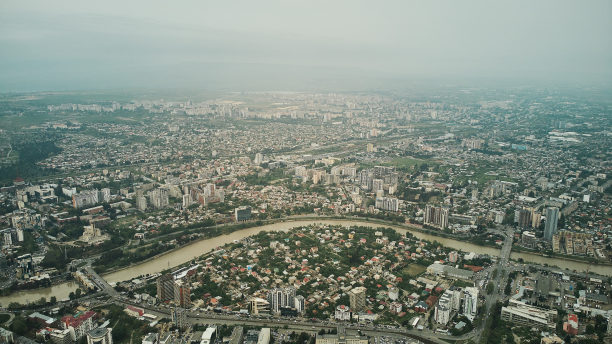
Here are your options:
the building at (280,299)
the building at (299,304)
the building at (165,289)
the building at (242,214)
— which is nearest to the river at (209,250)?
the building at (242,214)

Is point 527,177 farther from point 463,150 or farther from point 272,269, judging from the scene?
point 272,269

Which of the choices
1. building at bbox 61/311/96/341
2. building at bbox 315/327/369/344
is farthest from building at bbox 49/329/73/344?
building at bbox 315/327/369/344

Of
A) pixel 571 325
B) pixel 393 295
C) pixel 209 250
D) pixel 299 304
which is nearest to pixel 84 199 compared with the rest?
pixel 209 250

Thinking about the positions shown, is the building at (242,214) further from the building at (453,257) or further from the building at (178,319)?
the building at (453,257)

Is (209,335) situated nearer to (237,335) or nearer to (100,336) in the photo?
(237,335)

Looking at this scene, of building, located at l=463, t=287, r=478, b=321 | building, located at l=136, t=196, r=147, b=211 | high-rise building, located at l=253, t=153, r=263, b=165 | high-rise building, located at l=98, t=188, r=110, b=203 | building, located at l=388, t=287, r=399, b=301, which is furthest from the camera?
high-rise building, located at l=253, t=153, r=263, b=165

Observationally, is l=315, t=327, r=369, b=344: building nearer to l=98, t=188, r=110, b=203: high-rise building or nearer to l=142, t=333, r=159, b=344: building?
l=142, t=333, r=159, b=344: building
